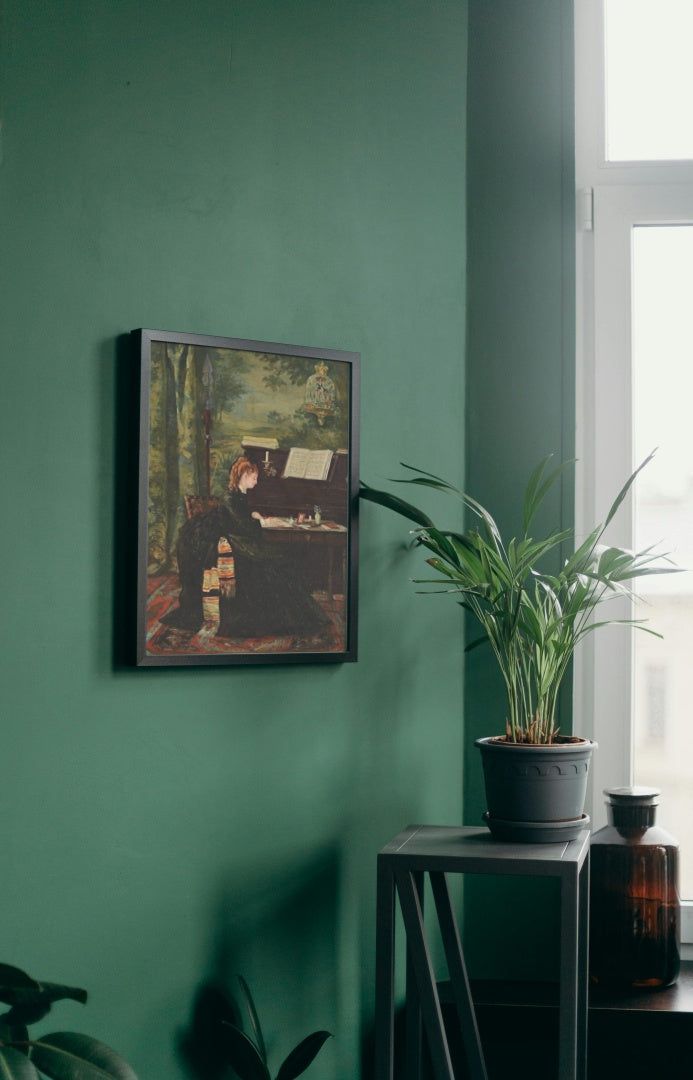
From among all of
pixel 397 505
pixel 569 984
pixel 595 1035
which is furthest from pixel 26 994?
pixel 595 1035

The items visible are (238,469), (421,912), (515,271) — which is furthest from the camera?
(515,271)

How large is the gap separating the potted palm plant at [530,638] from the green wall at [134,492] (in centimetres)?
25

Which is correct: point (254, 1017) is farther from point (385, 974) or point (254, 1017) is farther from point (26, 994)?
point (26, 994)

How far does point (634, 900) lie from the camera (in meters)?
2.29

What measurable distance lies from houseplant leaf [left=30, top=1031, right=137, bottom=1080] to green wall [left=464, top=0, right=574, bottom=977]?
1.31m

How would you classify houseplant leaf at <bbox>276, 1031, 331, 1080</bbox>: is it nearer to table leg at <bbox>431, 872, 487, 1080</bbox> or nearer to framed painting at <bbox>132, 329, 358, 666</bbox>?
table leg at <bbox>431, 872, 487, 1080</bbox>

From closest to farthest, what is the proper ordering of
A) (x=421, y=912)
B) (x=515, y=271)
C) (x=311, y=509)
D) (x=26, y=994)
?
1. (x=26, y=994)
2. (x=421, y=912)
3. (x=311, y=509)
4. (x=515, y=271)

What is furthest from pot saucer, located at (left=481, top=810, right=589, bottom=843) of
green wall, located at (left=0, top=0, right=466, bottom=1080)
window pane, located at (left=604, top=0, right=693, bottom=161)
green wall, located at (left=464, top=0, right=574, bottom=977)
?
window pane, located at (left=604, top=0, right=693, bottom=161)

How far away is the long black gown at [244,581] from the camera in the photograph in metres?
2.03

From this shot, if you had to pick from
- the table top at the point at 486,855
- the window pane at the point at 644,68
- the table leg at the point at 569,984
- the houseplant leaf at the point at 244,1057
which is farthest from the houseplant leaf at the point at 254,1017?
the window pane at the point at 644,68

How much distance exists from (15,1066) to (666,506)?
1945 millimetres

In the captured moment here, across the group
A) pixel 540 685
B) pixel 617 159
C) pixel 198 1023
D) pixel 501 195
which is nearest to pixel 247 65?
pixel 501 195

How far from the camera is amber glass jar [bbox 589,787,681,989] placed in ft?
7.54

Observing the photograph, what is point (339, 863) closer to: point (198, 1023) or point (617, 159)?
point (198, 1023)
